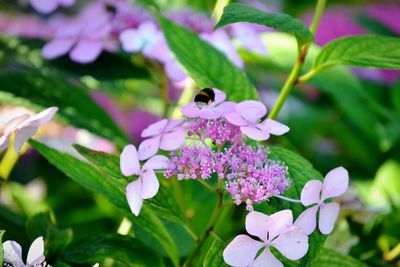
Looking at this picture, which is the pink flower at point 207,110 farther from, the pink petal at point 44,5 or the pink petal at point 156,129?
the pink petal at point 44,5

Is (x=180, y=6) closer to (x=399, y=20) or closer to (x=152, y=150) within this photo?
(x=399, y=20)

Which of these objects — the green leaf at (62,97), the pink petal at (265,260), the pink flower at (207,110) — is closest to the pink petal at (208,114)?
the pink flower at (207,110)

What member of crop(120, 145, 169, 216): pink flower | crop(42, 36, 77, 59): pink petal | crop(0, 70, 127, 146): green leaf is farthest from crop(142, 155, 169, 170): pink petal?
crop(42, 36, 77, 59): pink petal


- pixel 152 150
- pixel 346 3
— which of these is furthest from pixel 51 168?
pixel 346 3

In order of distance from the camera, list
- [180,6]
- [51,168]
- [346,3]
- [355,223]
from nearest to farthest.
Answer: [355,223] → [180,6] → [51,168] → [346,3]

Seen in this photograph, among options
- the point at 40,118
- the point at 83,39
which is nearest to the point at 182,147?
the point at 40,118
